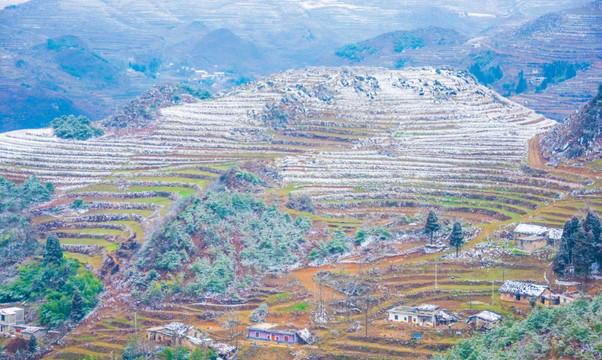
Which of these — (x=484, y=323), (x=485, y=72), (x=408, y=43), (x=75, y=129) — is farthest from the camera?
(x=408, y=43)

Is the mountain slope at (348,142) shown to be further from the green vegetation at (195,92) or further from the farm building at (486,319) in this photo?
the farm building at (486,319)

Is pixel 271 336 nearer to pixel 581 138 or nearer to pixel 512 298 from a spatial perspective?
pixel 512 298

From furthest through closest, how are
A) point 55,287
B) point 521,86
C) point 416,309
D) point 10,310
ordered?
1. point 521,86
2. point 55,287
3. point 10,310
4. point 416,309

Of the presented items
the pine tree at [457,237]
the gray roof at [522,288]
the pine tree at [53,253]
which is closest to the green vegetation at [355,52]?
the pine tree at [457,237]

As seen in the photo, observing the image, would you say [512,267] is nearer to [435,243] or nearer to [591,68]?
[435,243]

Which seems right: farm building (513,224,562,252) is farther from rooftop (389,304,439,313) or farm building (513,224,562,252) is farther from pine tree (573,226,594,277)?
rooftop (389,304,439,313)

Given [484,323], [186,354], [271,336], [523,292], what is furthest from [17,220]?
[523,292]
